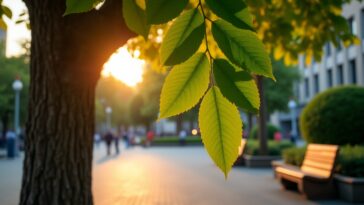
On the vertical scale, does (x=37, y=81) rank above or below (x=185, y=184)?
above

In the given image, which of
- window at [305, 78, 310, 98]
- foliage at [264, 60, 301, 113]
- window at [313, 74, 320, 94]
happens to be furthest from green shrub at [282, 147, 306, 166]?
window at [305, 78, 310, 98]

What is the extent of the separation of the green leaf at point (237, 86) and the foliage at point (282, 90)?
4649 cm

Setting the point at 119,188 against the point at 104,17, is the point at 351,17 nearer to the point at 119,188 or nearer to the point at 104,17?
the point at 119,188

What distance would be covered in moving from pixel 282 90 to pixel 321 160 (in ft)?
129

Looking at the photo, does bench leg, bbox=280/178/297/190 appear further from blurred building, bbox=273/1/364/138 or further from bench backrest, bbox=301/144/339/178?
blurred building, bbox=273/1/364/138

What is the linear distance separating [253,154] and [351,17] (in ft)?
84.2

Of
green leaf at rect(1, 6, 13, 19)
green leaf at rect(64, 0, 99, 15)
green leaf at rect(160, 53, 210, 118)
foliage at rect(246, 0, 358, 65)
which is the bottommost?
green leaf at rect(160, 53, 210, 118)

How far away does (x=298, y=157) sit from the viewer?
12.2 meters

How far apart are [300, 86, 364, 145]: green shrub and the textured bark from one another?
360 inches

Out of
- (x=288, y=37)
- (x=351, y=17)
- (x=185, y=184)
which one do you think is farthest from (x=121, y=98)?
(x=288, y=37)

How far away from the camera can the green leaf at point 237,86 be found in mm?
1145

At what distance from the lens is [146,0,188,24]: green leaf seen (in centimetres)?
117

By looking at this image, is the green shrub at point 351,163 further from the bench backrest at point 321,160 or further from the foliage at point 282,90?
the foliage at point 282,90

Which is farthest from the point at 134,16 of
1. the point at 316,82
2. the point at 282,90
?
the point at 316,82
